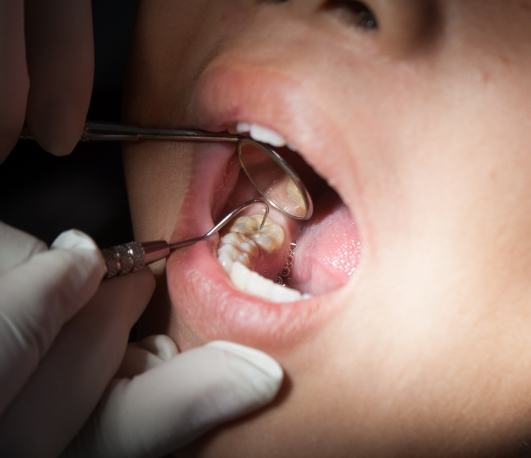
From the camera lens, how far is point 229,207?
90cm

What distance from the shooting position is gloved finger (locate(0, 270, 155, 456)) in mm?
632

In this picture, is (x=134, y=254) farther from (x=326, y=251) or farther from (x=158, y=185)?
(x=326, y=251)

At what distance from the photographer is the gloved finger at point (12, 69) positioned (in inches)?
26.0

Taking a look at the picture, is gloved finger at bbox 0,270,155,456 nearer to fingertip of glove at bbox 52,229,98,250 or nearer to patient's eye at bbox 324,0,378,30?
fingertip of glove at bbox 52,229,98,250

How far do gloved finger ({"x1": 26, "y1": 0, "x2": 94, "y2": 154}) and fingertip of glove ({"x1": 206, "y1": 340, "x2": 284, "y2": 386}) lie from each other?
0.30 metres

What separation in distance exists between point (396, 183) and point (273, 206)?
261 millimetres

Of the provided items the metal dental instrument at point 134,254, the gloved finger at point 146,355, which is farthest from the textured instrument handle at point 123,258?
the gloved finger at point 146,355

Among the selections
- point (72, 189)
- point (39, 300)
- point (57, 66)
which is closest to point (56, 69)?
point (57, 66)

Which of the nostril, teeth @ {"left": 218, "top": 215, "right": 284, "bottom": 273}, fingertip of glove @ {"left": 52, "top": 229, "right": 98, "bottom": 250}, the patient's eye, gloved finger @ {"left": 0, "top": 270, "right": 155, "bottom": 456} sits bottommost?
gloved finger @ {"left": 0, "top": 270, "right": 155, "bottom": 456}

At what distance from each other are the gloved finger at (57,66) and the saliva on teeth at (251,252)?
0.23 metres

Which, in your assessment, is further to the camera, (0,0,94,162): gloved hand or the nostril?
(0,0,94,162): gloved hand

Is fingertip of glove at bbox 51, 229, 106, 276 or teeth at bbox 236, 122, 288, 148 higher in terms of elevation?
teeth at bbox 236, 122, 288, 148

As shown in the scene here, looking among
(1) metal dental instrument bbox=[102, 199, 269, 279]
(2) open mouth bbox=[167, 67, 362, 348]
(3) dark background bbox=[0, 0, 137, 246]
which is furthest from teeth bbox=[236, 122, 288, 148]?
(3) dark background bbox=[0, 0, 137, 246]

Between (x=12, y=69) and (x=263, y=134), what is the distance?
0.28 m
